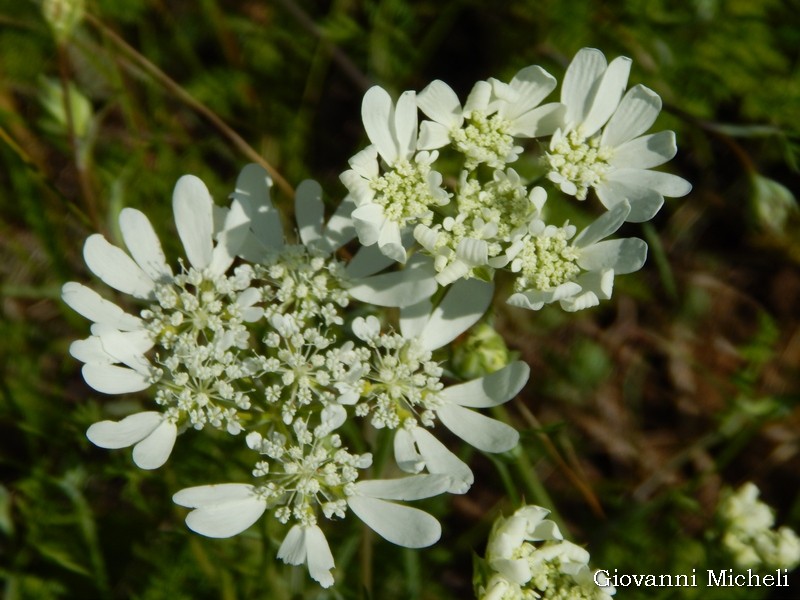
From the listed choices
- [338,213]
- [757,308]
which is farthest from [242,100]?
[757,308]

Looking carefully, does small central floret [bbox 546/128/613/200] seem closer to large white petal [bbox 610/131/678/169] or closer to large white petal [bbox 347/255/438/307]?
large white petal [bbox 610/131/678/169]

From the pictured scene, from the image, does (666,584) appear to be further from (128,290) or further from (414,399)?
(128,290)

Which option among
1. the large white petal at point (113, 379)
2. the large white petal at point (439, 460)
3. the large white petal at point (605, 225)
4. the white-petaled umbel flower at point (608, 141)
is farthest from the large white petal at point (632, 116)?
the large white petal at point (113, 379)

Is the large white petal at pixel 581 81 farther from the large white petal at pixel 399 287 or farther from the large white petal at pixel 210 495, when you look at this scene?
the large white petal at pixel 210 495

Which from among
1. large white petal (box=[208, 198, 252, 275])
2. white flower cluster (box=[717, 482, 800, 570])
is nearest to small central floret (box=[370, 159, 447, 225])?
large white petal (box=[208, 198, 252, 275])

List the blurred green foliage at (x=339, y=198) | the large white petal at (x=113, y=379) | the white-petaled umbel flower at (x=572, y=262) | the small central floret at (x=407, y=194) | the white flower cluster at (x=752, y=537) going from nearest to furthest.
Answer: the white-petaled umbel flower at (x=572, y=262), the small central floret at (x=407, y=194), the large white petal at (x=113, y=379), the white flower cluster at (x=752, y=537), the blurred green foliage at (x=339, y=198)

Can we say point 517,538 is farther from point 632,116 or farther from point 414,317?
point 632,116

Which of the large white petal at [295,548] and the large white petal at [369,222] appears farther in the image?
the large white petal at [295,548]
